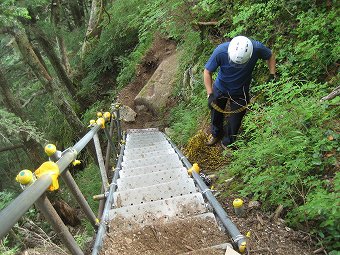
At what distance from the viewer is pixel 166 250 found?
8.96 feet

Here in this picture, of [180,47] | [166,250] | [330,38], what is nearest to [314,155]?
[166,250]

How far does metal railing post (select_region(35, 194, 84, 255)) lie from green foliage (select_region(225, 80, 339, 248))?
1960 mm

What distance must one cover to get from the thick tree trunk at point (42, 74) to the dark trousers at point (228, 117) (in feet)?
14.8

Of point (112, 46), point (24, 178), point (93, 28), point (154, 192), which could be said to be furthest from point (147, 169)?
point (93, 28)

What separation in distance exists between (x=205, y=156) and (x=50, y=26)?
8274mm

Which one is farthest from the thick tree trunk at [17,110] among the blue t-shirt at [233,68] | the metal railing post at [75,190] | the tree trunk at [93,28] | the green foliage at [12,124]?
the metal railing post at [75,190]

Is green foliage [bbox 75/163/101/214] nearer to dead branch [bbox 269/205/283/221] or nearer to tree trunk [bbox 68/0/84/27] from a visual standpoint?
dead branch [bbox 269/205/283/221]

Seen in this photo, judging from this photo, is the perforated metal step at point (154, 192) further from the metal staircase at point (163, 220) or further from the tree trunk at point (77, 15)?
the tree trunk at point (77, 15)

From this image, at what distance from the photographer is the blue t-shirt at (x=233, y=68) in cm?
530

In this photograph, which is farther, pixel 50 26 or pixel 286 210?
pixel 50 26

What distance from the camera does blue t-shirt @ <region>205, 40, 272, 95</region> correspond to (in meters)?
5.30

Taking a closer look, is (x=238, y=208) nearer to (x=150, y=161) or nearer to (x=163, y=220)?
(x=163, y=220)

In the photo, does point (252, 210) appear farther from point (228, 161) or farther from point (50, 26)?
point (50, 26)

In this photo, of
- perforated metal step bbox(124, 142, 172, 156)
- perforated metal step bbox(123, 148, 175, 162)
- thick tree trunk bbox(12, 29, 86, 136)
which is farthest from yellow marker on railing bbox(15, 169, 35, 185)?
thick tree trunk bbox(12, 29, 86, 136)
